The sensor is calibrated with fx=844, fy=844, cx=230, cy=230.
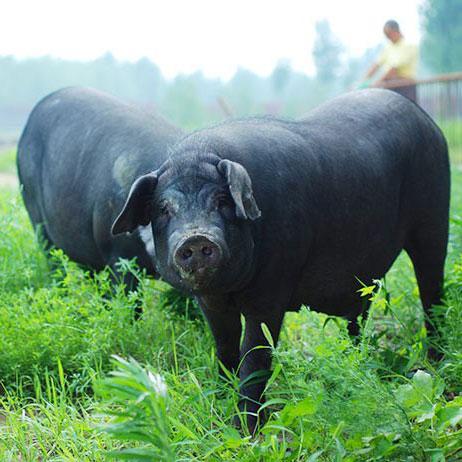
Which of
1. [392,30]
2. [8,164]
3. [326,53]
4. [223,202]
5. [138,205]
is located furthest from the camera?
[326,53]

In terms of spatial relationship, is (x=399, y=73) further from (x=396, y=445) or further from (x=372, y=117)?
(x=396, y=445)

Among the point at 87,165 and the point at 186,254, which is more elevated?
the point at 186,254

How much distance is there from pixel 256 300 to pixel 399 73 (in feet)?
27.2

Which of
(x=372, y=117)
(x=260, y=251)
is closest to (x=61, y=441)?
(x=260, y=251)

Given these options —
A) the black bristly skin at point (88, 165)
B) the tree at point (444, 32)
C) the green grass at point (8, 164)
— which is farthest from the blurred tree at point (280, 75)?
the black bristly skin at point (88, 165)

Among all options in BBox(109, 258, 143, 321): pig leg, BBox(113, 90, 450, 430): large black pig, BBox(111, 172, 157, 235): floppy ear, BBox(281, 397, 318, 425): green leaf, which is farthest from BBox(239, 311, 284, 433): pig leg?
BBox(109, 258, 143, 321): pig leg

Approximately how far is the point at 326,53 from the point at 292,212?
132 feet

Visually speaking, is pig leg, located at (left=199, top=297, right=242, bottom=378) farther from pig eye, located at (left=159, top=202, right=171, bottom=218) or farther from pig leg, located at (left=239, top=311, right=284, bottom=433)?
pig eye, located at (left=159, top=202, right=171, bottom=218)

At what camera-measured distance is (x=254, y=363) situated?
11.8ft

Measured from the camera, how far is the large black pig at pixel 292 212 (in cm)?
328

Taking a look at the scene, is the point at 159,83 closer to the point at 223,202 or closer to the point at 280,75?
the point at 280,75

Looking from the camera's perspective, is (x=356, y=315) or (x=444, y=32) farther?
(x=444, y=32)

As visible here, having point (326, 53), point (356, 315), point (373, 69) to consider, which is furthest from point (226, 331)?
point (326, 53)

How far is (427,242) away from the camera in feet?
14.9
